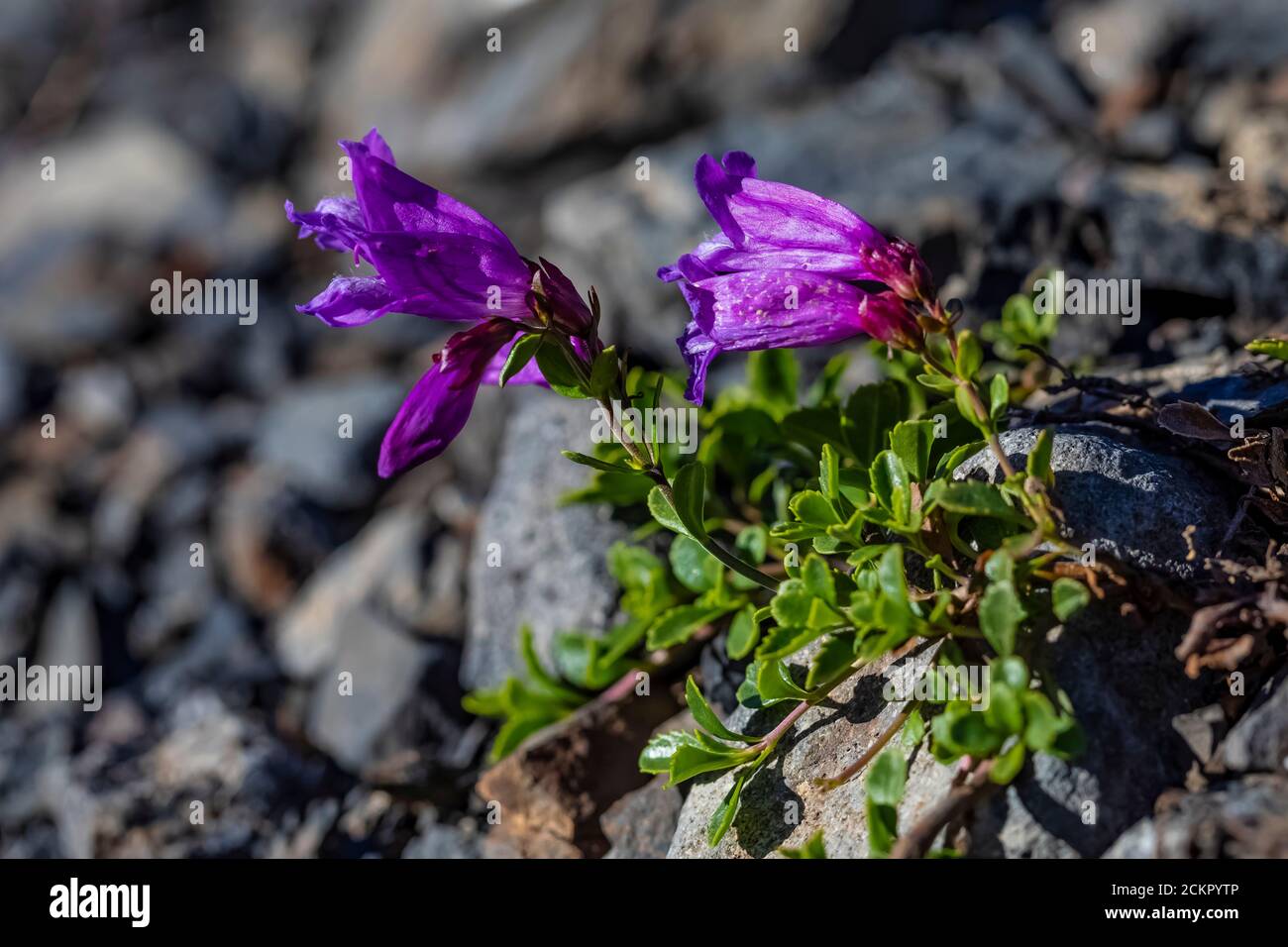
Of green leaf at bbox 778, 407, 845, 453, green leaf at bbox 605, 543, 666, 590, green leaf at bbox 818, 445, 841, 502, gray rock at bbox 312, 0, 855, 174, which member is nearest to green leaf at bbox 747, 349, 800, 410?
green leaf at bbox 778, 407, 845, 453

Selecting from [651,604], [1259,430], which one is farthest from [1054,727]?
[651,604]

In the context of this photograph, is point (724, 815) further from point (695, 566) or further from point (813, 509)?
point (695, 566)

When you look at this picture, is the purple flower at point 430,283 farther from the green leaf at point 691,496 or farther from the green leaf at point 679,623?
the green leaf at point 679,623

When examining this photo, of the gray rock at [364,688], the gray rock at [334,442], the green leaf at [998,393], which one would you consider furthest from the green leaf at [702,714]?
the gray rock at [334,442]

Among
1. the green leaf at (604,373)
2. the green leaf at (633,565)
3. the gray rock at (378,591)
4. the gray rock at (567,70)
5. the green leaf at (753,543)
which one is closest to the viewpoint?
the green leaf at (604,373)

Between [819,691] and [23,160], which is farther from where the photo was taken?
[23,160]
